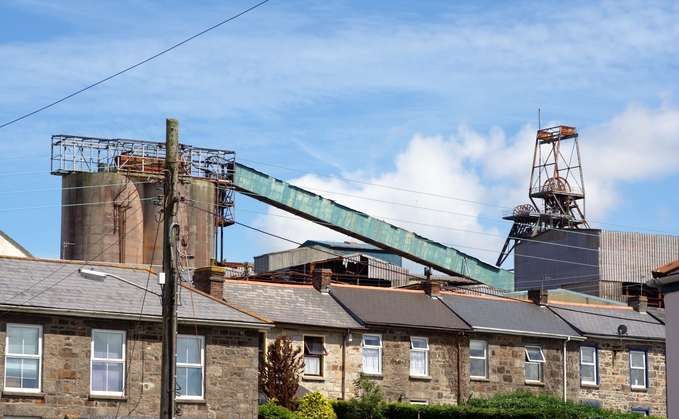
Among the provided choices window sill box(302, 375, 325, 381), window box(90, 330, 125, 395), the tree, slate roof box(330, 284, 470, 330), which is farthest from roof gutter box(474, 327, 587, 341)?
window box(90, 330, 125, 395)

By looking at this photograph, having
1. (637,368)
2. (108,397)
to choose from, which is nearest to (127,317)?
(108,397)

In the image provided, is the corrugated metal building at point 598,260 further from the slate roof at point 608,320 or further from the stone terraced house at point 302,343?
the slate roof at point 608,320

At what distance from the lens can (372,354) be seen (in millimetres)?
41219

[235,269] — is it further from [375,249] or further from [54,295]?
[54,295]

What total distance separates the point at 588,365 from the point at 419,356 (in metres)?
8.72

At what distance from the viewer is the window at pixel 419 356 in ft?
138

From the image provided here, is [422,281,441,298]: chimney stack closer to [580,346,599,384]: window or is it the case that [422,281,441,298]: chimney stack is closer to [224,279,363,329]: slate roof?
[224,279,363,329]: slate roof

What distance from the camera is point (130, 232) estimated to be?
173 feet

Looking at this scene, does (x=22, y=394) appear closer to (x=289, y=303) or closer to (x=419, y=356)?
(x=289, y=303)

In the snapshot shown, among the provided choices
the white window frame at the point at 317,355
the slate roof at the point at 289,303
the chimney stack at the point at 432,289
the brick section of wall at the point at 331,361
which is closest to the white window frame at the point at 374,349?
the brick section of wall at the point at 331,361

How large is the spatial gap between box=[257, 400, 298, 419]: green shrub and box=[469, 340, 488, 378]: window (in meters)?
12.4

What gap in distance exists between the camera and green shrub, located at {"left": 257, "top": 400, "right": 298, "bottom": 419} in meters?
32.1

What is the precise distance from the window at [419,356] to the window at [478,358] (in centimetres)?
217

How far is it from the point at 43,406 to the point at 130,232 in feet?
81.4
